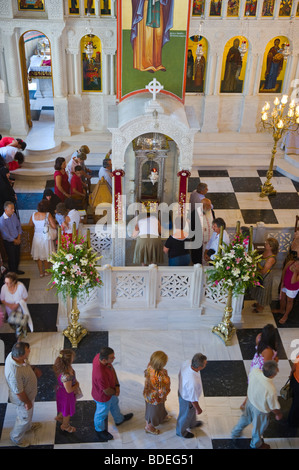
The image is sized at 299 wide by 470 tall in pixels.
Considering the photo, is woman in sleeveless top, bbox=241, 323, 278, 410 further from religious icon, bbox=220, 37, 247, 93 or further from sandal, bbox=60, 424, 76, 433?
religious icon, bbox=220, 37, 247, 93

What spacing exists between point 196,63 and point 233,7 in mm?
1460

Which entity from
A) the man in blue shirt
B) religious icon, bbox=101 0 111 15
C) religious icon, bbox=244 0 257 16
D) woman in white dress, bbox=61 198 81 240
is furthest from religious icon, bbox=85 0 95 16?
the man in blue shirt

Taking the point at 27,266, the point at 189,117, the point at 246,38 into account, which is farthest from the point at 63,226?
the point at 246,38

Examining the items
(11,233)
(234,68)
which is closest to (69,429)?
(11,233)

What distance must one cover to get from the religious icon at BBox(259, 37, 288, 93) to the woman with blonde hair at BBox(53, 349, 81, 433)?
9564 mm

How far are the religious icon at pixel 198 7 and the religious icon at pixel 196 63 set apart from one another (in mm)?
548

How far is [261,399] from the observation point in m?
6.26

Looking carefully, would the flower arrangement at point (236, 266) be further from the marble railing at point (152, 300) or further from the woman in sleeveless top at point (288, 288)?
the woman in sleeveless top at point (288, 288)

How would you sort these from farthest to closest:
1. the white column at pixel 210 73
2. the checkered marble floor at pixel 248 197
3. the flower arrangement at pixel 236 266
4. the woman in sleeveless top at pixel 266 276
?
the white column at pixel 210 73, the checkered marble floor at pixel 248 197, the woman in sleeveless top at pixel 266 276, the flower arrangement at pixel 236 266

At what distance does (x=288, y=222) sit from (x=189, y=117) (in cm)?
335

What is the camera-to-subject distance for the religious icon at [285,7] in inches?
498

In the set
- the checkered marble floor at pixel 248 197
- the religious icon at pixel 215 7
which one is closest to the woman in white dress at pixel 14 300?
the checkered marble floor at pixel 248 197

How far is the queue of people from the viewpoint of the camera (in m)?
6.24

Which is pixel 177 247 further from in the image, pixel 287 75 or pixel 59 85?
pixel 287 75
